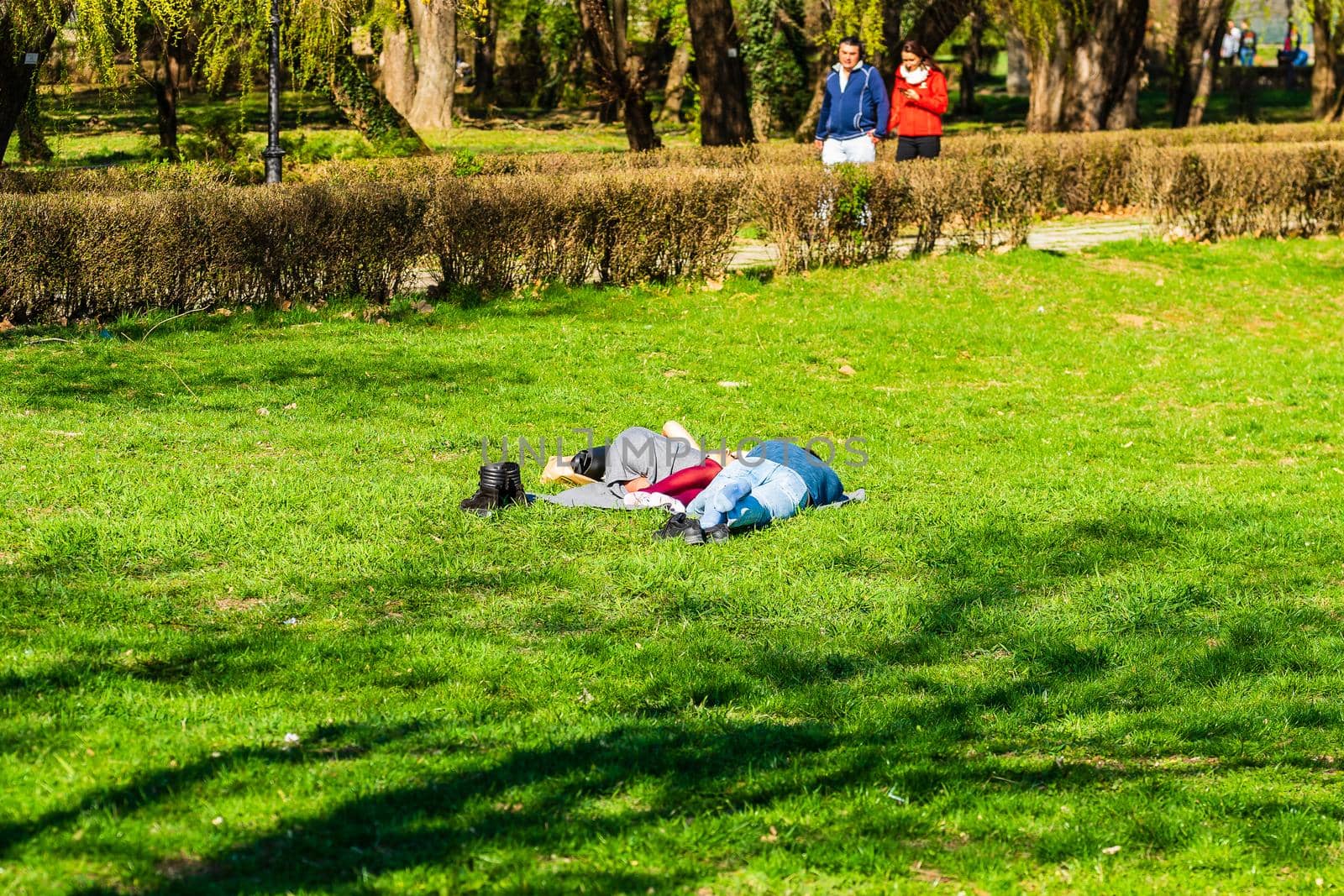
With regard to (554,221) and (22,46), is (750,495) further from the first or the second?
(22,46)

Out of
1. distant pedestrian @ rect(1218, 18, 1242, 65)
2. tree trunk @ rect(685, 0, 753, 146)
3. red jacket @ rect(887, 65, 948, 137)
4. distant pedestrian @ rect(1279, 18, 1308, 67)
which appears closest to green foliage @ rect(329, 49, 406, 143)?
tree trunk @ rect(685, 0, 753, 146)

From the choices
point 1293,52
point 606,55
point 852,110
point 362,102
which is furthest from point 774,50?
point 1293,52

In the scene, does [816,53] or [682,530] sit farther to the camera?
[816,53]

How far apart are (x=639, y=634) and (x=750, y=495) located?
1.60 m

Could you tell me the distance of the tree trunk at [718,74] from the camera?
2019 cm

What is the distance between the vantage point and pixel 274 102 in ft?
46.4

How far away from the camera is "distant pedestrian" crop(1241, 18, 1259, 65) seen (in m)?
51.5

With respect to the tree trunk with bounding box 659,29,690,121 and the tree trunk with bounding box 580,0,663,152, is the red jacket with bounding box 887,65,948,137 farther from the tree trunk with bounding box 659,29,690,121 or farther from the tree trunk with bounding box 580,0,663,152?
the tree trunk with bounding box 659,29,690,121

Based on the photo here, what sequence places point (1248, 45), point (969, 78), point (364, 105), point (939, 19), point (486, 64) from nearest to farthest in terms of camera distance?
point (939, 19) < point (364, 105) < point (486, 64) < point (969, 78) < point (1248, 45)

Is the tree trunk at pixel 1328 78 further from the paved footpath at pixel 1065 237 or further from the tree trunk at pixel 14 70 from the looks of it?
the tree trunk at pixel 14 70

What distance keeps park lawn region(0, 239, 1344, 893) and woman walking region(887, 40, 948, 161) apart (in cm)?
503

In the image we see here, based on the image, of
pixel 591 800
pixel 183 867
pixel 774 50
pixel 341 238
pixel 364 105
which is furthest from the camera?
pixel 774 50

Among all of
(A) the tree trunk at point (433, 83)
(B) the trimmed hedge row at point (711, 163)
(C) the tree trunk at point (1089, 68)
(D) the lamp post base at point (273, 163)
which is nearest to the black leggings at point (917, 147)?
(B) the trimmed hedge row at point (711, 163)

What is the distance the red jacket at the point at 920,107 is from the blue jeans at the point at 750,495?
30.6 feet
